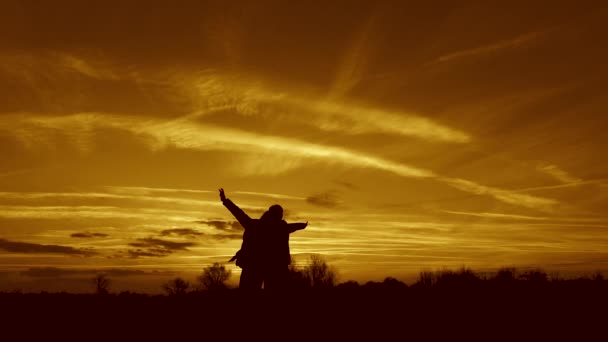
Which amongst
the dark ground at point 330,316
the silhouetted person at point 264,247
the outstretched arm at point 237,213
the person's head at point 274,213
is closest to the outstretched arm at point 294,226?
the silhouetted person at point 264,247

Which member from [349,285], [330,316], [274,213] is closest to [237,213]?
[274,213]

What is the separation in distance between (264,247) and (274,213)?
756 mm

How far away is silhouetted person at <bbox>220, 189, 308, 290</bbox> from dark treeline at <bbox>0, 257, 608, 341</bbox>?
387 millimetres

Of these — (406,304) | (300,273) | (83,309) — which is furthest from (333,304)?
(300,273)

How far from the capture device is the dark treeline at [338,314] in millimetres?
11914

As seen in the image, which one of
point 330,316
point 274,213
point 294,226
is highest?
point 274,213

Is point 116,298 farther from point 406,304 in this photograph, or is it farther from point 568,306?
point 568,306

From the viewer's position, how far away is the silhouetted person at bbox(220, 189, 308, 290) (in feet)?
42.8

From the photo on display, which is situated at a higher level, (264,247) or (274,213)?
(274,213)

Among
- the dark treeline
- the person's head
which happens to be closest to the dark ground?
the dark treeline

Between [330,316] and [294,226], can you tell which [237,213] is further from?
[330,316]

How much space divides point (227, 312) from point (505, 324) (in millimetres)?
6133

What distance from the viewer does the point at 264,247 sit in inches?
515

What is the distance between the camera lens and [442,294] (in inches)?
661
